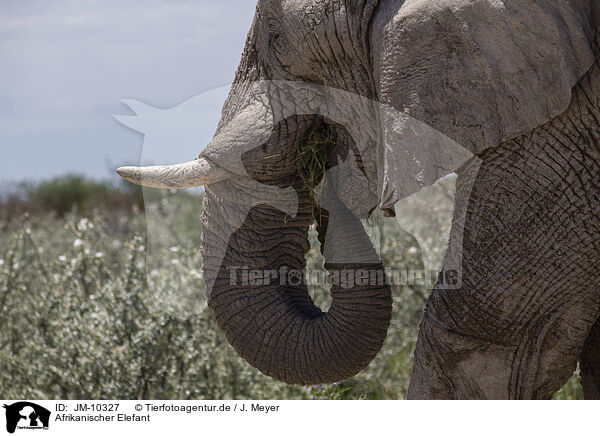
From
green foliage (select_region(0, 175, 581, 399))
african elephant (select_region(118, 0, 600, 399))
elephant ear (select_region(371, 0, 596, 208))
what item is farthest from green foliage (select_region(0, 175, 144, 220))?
elephant ear (select_region(371, 0, 596, 208))

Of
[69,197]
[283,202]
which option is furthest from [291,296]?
[69,197]

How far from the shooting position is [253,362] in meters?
2.60

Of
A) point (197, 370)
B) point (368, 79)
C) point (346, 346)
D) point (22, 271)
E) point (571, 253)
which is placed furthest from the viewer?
point (22, 271)

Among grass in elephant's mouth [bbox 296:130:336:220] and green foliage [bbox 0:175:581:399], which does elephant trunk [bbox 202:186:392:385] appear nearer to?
grass in elephant's mouth [bbox 296:130:336:220]

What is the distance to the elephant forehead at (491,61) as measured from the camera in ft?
6.72

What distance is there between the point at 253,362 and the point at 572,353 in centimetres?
105

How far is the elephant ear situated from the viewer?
205 centimetres

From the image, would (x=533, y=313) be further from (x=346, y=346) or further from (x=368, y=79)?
(x=368, y=79)
